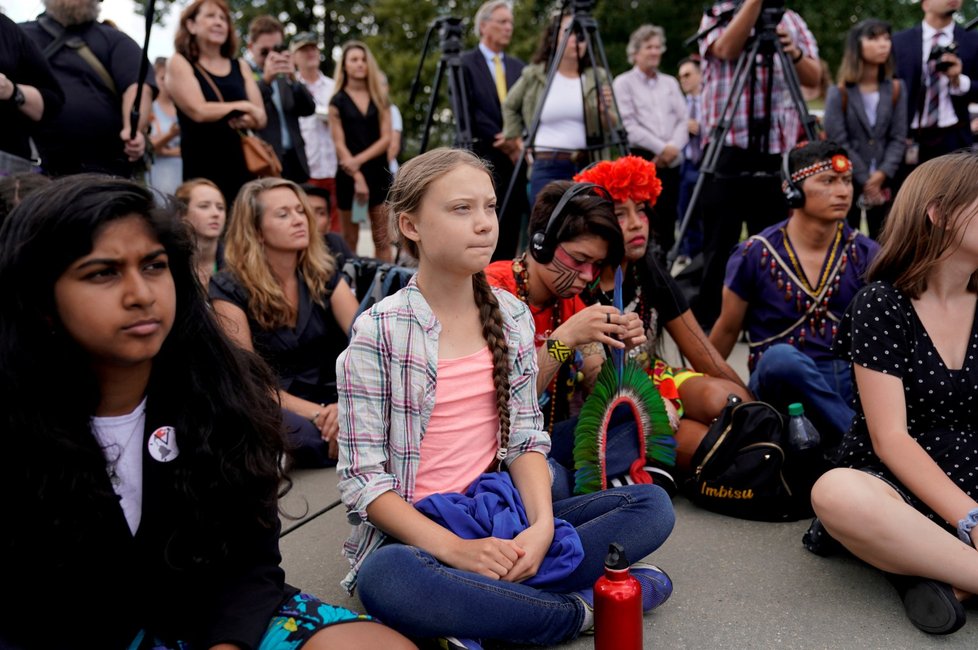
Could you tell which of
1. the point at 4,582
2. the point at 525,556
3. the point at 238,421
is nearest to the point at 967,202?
the point at 525,556

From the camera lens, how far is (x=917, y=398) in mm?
2320

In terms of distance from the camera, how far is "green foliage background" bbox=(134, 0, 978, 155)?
18.8 m

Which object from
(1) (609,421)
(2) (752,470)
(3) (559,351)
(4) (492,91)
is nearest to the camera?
(3) (559,351)

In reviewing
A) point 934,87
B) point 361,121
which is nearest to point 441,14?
point 361,121

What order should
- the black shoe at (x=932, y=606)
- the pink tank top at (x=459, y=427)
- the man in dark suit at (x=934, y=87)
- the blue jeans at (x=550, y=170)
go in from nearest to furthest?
the black shoe at (x=932, y=606) → the pink tank top at (x=459, y=427) → the man in dark suit at (x=934, y=87) → the blue jeans at (x=550, y=170)

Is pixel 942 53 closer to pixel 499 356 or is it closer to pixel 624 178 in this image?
pixel 624 178

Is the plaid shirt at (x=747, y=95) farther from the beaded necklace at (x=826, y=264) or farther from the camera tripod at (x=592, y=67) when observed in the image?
the beaded necklace at (x=826, y=264)

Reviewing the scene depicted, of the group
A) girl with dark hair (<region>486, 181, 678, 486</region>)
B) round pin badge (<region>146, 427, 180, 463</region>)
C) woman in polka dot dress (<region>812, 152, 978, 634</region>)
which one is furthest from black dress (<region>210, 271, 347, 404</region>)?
woman in polka dot dress (<region>812, 152, 978, 634</region>)

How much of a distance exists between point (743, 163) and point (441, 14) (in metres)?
14.6

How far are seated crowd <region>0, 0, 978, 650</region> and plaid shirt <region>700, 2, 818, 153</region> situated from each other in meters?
1.14

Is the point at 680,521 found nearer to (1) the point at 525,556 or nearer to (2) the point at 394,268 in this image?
(1) the point at 525,556

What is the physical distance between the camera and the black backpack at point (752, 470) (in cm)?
274

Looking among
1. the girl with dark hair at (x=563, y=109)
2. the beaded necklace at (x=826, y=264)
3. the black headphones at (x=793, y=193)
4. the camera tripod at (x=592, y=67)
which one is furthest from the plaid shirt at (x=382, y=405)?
the girl with dark hair at (x=563, y=109)

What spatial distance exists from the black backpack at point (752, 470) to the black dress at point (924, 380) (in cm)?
41
